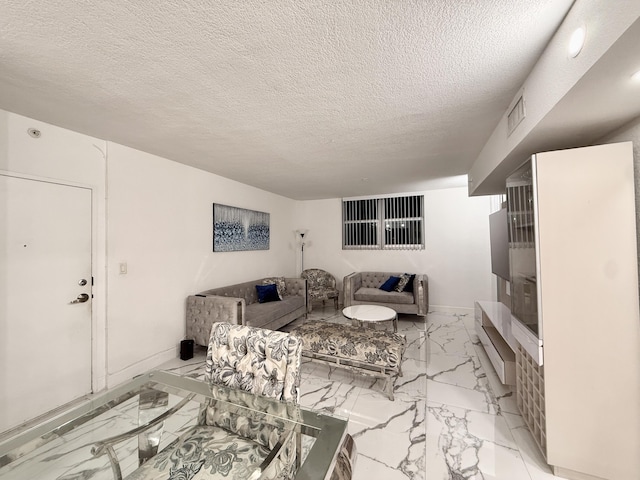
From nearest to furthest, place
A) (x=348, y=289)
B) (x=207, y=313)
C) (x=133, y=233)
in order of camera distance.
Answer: (x=133, y=233) → (x=207, y=313) → (x=348, y=289)

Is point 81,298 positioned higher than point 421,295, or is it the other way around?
point 81,298

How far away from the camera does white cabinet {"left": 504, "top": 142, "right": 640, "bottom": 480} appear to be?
1.37 metres

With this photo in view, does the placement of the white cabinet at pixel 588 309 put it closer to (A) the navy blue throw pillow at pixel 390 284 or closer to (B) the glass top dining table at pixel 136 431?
(B) the glass top dining table at pixel 136 431

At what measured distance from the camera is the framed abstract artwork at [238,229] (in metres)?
3.93

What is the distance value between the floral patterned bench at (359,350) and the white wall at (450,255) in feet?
9.47

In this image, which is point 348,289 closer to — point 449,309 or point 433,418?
point 449,309

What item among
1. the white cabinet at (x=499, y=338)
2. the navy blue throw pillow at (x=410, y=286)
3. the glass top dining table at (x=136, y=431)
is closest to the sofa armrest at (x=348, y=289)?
the navy blue throw pillow at (x=410, y=286)

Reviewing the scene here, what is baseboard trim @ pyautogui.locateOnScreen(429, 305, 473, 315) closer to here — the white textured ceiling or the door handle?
the white textured ceiling

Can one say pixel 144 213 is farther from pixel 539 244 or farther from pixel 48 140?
pixel 539 244

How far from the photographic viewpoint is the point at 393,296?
455cm

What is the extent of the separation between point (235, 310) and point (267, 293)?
1150mm

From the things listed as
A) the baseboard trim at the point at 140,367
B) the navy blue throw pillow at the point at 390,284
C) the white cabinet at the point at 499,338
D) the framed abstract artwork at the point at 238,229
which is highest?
the framed abstract artwork at the point at 238,229

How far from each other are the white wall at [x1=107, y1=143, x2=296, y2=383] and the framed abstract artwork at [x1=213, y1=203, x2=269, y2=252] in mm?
107

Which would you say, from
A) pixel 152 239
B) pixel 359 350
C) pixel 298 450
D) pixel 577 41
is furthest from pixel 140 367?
pixel 577 41
